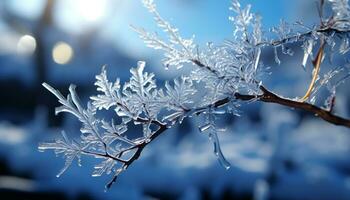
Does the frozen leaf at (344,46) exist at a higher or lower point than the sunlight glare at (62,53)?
higher

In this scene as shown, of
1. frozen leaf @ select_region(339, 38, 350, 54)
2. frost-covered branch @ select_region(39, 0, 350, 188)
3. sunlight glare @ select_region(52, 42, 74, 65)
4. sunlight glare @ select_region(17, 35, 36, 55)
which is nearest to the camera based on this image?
frost-covered branch @ select_region(39, 0, 350, 188)

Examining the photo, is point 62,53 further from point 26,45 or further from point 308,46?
point 308,46

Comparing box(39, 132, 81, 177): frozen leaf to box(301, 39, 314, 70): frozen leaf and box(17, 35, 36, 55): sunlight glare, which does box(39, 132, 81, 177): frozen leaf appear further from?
box(17, 35, 36, 55): sunlight glare

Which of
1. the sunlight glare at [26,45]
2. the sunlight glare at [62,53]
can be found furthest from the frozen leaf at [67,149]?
the sunlight glare at [62,53]

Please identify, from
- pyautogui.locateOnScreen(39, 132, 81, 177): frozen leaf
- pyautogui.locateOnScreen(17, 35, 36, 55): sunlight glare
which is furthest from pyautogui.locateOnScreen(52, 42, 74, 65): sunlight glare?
pyautogui.locateOnScreen(39, 132, 81, 177): frozen leaf

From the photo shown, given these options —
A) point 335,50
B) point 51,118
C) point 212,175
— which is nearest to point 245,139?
point 212,175

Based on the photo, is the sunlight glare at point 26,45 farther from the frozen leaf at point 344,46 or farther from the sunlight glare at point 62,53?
the frozen leaf at point 344,46

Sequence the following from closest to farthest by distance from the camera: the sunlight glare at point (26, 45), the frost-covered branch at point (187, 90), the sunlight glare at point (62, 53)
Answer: the frost-covered branch at point (187, 90), the sunlight glare at point (26, 45), the sunlight glare at point (62, 53)

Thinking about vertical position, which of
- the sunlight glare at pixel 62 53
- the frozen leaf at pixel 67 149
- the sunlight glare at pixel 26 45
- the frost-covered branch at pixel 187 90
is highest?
the frost-covered branch at pixel 187 90

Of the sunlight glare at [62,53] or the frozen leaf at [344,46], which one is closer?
the frozen leaf at [344,46]

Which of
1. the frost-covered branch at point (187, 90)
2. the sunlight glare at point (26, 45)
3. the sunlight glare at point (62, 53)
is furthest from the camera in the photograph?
the sunlight glare at point (62, 53)

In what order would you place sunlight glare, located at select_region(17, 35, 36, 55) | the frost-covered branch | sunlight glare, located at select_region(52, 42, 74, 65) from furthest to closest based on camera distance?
sunlight glare, located at select_region(52, 42, 74, 65) < sunlight glare, located at select_region(17, 35, 36, 55) < the frost-covered branch

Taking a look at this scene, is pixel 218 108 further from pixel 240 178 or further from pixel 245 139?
pixel 245 139
